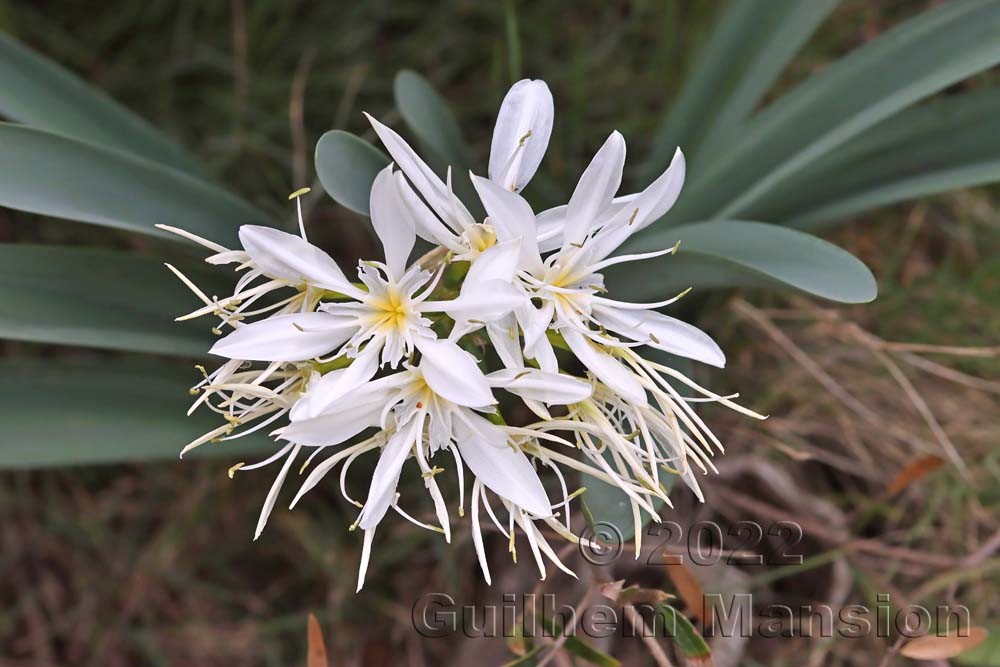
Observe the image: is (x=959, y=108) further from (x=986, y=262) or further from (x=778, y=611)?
(x=778, y=611)

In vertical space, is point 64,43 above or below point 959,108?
above

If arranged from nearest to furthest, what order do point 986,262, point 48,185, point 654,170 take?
1. point 48,185
2. point 654,170
3. point 986,262

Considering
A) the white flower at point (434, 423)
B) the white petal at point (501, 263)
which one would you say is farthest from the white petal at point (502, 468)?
the white petal at point (501, 263)

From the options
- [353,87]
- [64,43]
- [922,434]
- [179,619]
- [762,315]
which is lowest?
[179,619]

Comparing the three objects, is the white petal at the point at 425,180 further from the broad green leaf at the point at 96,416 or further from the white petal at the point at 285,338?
the broad green leaf at the point at 96,416

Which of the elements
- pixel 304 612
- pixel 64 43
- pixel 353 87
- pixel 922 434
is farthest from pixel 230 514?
pixel 922 434

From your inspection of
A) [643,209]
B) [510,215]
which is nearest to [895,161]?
[643,209]
